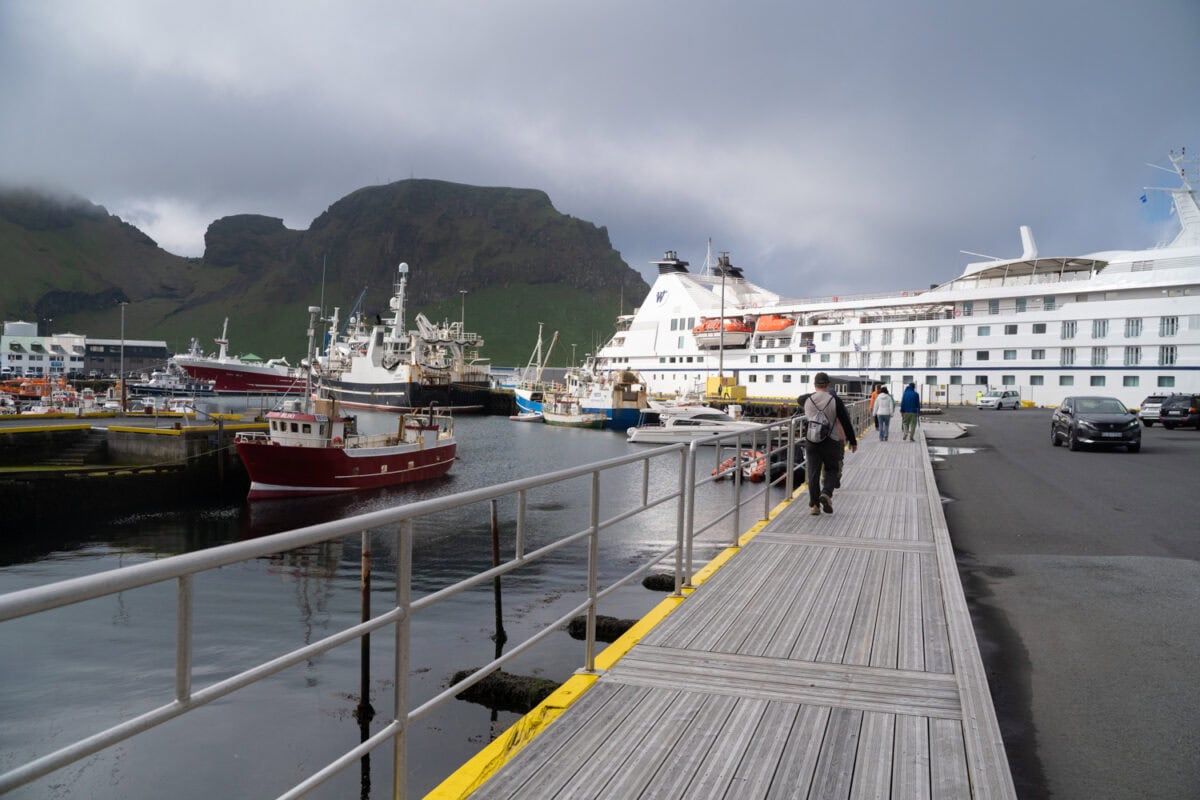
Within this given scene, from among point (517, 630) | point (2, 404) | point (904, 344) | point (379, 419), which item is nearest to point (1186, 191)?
point (904, 344)

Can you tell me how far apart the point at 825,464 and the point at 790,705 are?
6.57m

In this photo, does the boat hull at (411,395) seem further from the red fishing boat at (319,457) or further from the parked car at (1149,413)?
the parked car at (1149,413)

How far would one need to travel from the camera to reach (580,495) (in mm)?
25922

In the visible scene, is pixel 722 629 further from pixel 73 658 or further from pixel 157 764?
pixel 73 658

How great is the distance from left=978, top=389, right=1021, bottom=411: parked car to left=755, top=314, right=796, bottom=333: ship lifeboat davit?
55.5 ft

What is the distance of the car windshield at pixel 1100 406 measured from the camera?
21873 millimetres

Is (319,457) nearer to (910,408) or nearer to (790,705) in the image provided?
(910,408)

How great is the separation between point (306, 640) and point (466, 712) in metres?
4.28

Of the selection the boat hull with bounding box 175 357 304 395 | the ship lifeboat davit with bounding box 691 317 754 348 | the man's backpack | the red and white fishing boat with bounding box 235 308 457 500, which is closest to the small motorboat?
the red and white fishing boat with bounding box 235 308 457 500

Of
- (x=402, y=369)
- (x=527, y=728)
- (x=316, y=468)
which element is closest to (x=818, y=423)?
(x=527, y=728)

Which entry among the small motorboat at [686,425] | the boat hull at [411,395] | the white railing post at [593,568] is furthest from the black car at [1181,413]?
the boat hull at [411,395]

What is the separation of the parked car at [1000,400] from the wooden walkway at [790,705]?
49.6m

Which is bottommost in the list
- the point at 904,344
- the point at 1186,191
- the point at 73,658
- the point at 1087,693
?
the point at 73,658

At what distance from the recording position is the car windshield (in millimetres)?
21873
